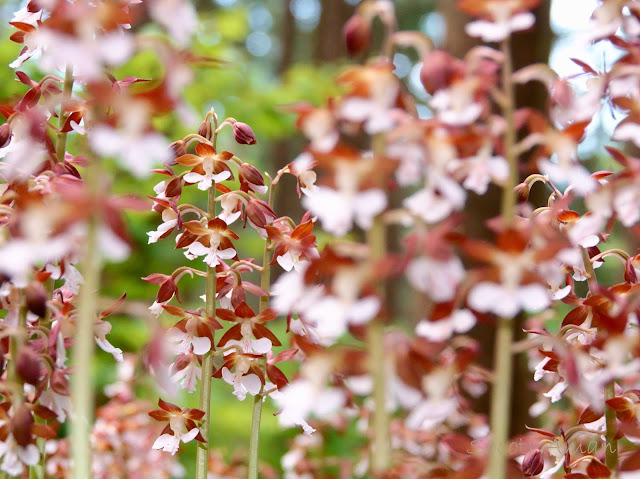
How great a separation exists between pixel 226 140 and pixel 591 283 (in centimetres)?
293

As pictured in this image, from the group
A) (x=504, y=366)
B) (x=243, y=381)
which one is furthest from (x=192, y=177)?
(x=504, y=366)

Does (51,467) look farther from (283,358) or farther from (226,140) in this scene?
(226,140)

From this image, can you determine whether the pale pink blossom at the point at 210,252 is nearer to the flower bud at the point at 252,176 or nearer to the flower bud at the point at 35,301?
the flower bud at the point at 252,176

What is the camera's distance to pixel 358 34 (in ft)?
1.84

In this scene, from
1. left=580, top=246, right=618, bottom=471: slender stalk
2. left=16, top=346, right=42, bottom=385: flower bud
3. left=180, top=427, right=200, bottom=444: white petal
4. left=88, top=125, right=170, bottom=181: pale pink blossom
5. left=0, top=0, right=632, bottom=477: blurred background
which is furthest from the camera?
left=0, top=0, right=632, bottom=477: blurred background

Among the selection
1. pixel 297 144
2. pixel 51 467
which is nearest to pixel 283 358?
pixel 51 467

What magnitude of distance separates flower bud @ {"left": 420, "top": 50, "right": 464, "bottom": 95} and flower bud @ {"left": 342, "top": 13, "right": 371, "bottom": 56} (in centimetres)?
5

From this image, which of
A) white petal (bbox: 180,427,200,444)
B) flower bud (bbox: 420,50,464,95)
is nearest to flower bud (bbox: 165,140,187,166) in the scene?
white petal (bbox: 180,427,200,444)

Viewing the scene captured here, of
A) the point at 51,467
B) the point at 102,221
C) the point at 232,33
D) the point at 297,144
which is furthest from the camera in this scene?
the point at 297,144

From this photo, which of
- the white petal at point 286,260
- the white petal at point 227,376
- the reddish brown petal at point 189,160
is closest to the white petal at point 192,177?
the reddish brown petal at point 189,160

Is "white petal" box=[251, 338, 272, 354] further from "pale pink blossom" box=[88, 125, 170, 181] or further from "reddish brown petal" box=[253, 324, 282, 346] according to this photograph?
"pale pink blossom" box=[88, 125, 170, 181]

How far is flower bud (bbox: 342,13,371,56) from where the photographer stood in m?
0.56

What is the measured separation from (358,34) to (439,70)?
76mm

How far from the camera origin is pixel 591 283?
75 cm
